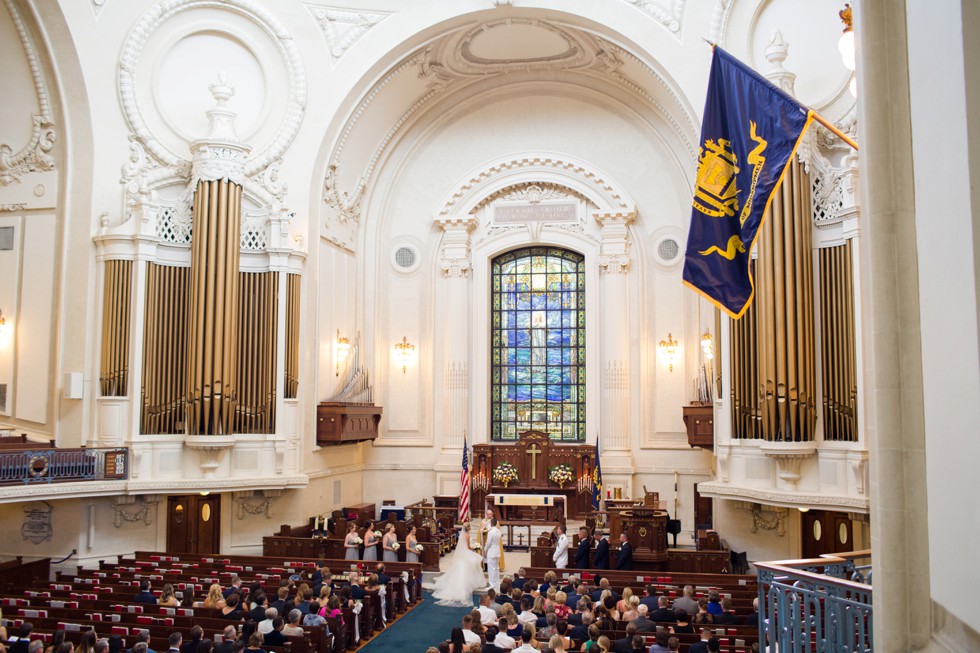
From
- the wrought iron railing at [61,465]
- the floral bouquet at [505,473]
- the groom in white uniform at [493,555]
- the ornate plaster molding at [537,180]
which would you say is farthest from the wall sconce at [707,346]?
the wrought iron railing at [61,465]

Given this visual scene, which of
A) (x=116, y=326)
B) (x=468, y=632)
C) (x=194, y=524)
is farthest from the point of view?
(x=194, y=524)

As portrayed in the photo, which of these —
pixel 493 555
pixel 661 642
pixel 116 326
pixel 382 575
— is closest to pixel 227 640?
pixel 661 642

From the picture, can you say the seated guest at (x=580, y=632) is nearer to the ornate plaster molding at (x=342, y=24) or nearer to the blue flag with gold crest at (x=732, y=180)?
the blue flag with gold crest at (x=732, y=180)

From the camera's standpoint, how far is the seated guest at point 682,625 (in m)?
10.8

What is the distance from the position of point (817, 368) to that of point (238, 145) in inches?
489

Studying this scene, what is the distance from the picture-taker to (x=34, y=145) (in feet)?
61.6

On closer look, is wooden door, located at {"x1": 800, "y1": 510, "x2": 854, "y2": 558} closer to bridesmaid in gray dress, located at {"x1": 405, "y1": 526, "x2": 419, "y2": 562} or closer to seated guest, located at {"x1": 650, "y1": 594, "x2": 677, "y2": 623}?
seated guest, located at {"x1": 650, "y1": 594, "x2": 677, "y2": 623}

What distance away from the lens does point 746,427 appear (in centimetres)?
1656

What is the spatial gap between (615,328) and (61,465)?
1300cm

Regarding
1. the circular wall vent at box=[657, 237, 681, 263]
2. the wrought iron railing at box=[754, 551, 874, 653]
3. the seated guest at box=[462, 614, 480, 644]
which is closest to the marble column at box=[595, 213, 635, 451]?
the circular wall vent at box=[657, 237, 681, 263]

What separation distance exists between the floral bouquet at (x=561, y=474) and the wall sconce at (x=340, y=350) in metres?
5.83

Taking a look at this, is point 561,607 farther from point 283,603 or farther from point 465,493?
point 465,493

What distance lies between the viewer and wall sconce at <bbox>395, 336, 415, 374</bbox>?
23.9 meters

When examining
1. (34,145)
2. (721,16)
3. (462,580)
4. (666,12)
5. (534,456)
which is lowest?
(462,580)
